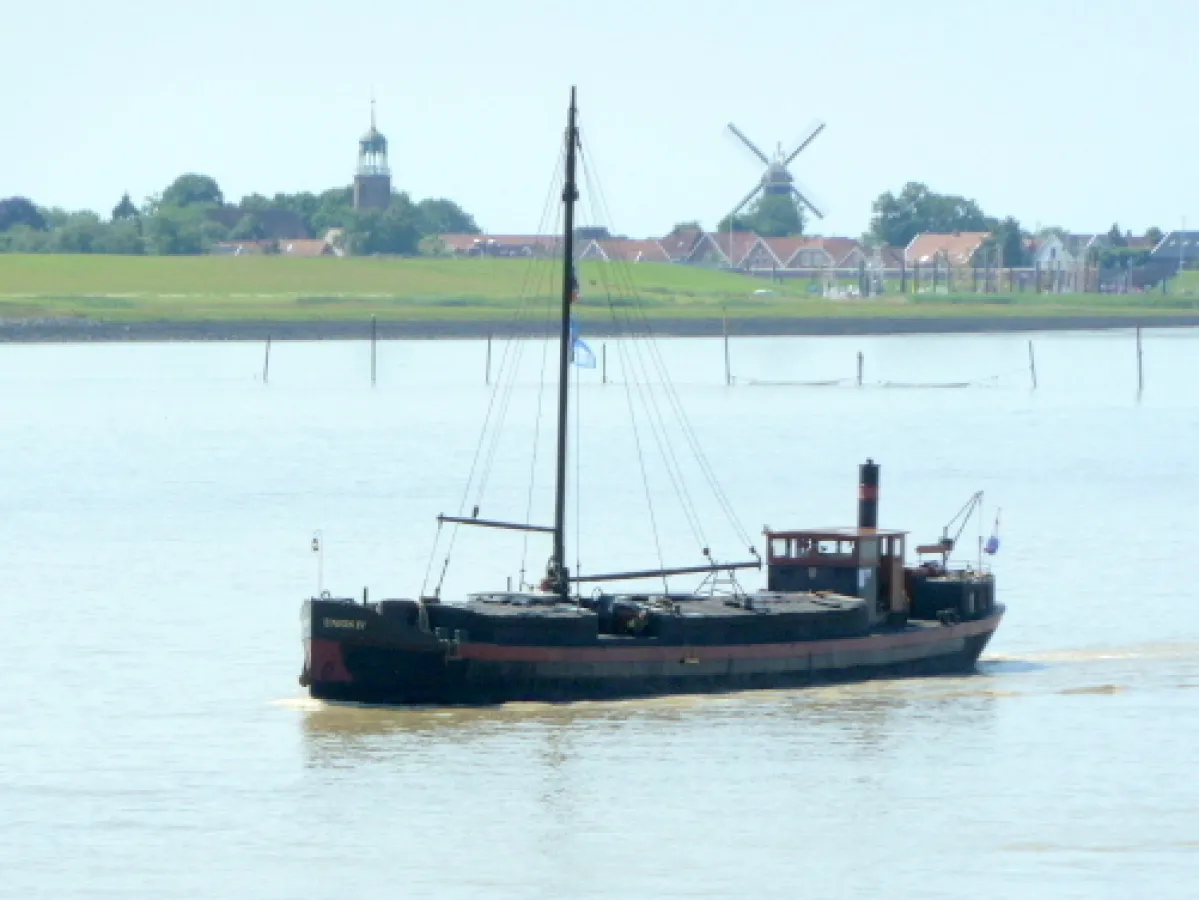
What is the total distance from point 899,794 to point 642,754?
4.95 m

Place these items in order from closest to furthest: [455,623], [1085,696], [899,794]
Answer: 1. [899,794]
2. [455,623]
3. [1085,696]

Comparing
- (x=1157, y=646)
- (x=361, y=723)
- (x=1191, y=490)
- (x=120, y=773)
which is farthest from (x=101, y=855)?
(x=1191, y=490)

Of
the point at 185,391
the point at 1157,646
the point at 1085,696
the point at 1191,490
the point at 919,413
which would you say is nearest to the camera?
the point at 1085,696

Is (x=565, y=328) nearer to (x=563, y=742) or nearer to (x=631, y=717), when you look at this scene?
(x=631, y=717)

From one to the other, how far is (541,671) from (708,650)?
11.4ft

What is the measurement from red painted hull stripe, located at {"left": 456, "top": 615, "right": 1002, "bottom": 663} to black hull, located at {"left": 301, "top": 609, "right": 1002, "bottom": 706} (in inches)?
0.7

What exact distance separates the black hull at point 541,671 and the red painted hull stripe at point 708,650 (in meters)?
0.02

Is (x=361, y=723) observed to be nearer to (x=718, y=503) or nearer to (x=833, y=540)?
(x=833, y=540)

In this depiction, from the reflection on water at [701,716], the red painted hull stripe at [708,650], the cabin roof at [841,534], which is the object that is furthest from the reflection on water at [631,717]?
the cabin roof at [841,534]

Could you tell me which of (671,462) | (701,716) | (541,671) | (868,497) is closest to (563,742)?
(541,671)

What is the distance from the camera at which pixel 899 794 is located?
4547 centimetres

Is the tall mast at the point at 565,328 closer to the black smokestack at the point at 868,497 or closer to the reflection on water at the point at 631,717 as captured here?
the reflection on water at the point at 631,717

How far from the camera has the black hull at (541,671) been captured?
5084 centimetres

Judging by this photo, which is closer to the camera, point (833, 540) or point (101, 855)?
point (101, 855)
